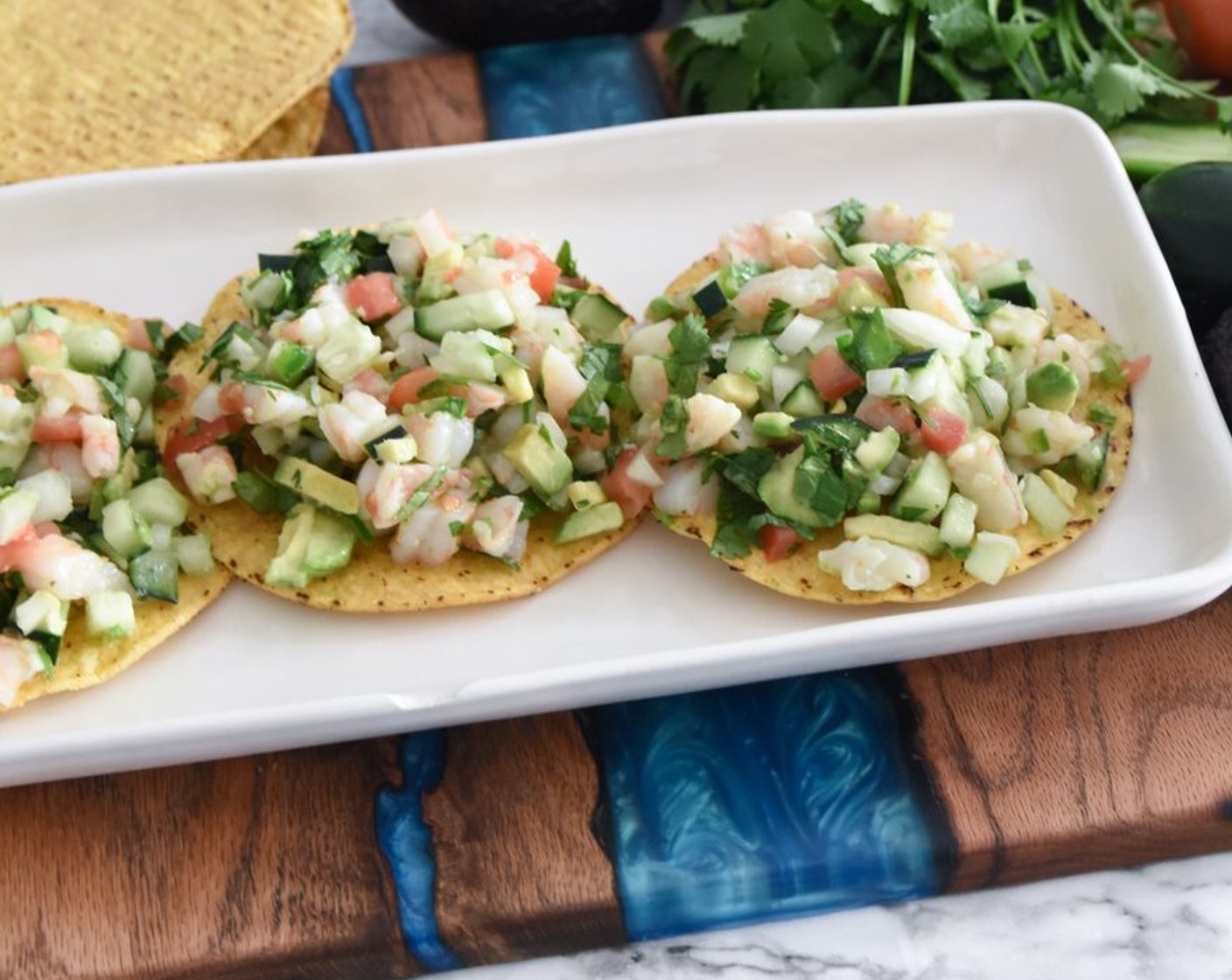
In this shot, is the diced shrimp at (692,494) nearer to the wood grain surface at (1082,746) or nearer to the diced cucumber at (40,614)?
the wood grain surface at (1082,746)

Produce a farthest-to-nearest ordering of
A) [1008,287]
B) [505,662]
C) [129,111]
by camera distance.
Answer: [129,111] → [1008,287] → [505,662]

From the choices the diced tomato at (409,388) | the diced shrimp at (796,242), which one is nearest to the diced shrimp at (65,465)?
the diced tomato at (409,388)

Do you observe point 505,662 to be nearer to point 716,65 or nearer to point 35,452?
point 35,452

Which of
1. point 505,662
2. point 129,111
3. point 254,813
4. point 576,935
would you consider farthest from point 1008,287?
point 129,111

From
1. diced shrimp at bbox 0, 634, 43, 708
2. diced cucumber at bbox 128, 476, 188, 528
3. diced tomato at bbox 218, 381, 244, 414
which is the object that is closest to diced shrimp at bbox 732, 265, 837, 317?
diced tomato at bbox 218, 381, 244, 414

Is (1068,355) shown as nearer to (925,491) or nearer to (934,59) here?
(925,491)
